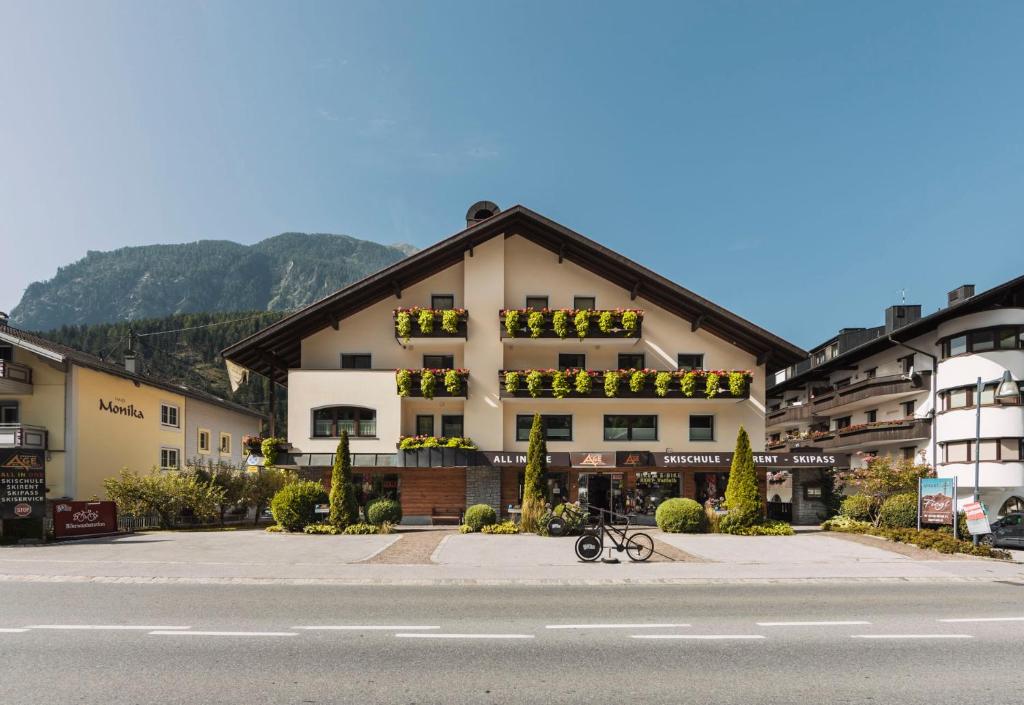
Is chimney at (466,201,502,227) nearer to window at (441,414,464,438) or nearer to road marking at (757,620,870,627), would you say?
window at (441,414,464,438)

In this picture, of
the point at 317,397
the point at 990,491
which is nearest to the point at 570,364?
the point at 317,397

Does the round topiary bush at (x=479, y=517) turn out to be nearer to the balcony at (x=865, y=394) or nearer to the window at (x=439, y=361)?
the window at (x=439, y=361)

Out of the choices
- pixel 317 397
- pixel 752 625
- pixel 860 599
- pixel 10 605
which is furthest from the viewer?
pixel 317 397

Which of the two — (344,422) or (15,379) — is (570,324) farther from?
(15,379)

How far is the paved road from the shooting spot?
752cm

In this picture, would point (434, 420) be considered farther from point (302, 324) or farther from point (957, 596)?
point (957, 596)

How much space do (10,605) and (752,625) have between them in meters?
13.7

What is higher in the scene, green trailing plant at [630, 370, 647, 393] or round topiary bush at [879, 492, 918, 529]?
green trailing plant at [630, 370, 647, 393]

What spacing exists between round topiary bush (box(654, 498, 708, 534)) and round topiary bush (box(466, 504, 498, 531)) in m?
6.97

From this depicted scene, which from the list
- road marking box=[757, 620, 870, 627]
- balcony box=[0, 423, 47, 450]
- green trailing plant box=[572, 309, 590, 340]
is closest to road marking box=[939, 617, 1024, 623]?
road marking box=[757, 620, 870, 627]

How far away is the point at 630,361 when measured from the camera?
34.1 metres

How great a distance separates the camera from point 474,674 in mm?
8086

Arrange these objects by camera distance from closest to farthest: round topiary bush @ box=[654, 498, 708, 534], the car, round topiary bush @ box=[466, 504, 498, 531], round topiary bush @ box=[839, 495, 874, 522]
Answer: the car, round topiary bush @ box=[654, 498, 708, 534], round topiary bush @ box=[466, 504, 498, 531], round topiary bush @ box=[839, 495, 874, 522]

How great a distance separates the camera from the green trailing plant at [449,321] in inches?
1243
